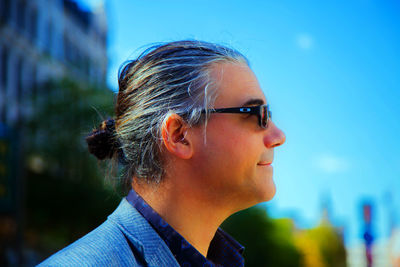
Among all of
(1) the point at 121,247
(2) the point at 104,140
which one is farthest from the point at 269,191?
(2) the point at 104,140

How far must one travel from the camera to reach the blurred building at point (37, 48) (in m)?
31.4

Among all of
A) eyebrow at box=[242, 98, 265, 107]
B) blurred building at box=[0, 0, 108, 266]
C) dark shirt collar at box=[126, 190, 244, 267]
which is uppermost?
eyebrow at box=[242, 98, 265, 107]

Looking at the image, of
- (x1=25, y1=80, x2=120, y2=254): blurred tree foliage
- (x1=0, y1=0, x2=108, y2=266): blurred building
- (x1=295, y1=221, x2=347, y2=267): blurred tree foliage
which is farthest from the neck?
(x1=295, y1=221, x2=347, y2=267): blurred tree foliage

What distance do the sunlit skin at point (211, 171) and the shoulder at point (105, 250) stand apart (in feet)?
0.72

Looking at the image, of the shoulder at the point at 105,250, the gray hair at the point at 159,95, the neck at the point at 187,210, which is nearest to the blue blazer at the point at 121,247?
the shoulder at the point at 105,250

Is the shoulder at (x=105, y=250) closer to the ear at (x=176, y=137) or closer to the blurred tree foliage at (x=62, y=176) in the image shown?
the ear at (x=176, y=137)

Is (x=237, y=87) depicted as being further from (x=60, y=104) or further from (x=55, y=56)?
(x=55, y=56)

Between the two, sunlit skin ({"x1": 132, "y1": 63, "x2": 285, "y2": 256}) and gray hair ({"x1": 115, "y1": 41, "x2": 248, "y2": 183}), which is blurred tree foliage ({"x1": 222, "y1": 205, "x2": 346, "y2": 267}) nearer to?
gray hair ({"x1": 115, "y1": 41, "x2": 248, "y2": 183})

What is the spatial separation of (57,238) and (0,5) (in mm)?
15129

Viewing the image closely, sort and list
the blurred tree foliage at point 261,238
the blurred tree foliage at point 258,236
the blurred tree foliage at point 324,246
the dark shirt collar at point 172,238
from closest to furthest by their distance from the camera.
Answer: the dark shirt collar at point 172,238 < the blurred tree foliage at point 258,236 < the blurred tree foliage at point 261,238 < the blurred tree foliage at point 324,246

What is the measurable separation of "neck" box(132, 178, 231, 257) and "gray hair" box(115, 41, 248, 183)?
10 cm

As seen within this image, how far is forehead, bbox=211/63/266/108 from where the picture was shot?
232cm

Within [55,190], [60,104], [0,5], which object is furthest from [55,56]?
[55,190]

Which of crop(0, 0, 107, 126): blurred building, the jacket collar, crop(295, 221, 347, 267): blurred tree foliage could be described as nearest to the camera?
the jacket collar
